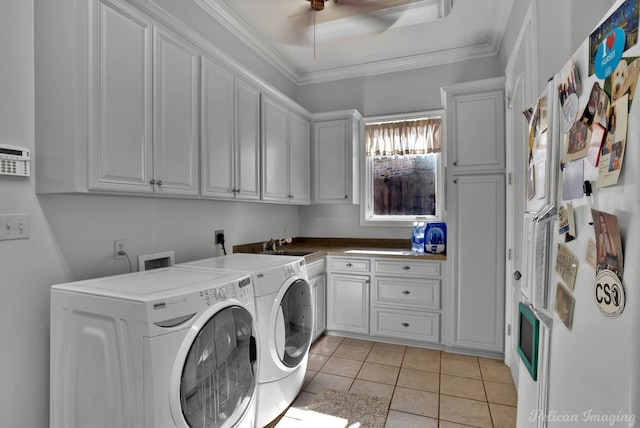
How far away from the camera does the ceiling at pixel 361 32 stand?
8.34 feet

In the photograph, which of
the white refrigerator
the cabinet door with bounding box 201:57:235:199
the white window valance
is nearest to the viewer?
the white refrigerator

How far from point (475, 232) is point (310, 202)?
1730 millimetres

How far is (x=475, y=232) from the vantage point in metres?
2.80

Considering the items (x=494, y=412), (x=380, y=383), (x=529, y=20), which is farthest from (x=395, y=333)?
(x=529, y=20)

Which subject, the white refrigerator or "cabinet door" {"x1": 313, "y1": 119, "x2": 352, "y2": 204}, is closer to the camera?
the white refrigerator

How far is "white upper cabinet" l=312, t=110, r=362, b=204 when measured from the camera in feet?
11.9

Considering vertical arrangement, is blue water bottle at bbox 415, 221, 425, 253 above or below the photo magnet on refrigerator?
below

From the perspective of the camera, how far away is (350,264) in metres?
3.24

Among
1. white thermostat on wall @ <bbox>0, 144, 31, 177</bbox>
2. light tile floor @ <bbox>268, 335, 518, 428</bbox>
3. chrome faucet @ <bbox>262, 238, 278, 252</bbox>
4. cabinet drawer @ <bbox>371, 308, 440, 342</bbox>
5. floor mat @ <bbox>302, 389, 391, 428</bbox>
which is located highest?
white thermostat on wall @ <bbox>0, 144, 31, 177</bbox>

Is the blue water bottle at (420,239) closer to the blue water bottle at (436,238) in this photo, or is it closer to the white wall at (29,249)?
the blue water bottle at (436,238)

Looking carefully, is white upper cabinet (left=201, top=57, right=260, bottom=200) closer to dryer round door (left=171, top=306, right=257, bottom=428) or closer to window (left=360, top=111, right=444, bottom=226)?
dryer round door (left=171, top=306, right=257, bottom=428)

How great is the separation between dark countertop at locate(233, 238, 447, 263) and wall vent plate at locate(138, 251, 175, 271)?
0.71 metres

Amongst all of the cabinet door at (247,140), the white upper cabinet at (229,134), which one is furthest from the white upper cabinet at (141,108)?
the cabinet door at (247,140)

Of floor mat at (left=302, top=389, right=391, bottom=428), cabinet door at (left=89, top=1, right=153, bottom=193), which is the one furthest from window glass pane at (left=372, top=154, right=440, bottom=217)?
cabinet door at (left=89, top=1, right=153, bottom=193)
